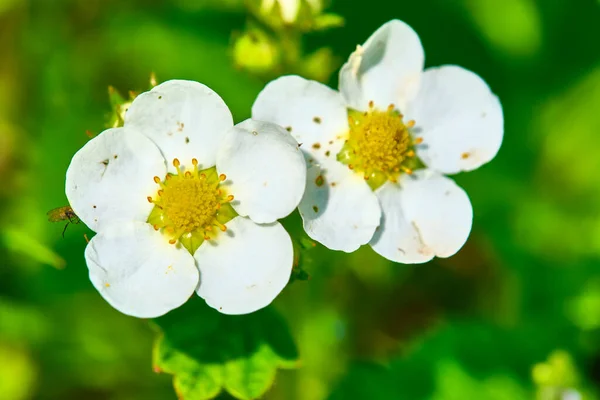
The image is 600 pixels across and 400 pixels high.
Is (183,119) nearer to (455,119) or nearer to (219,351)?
(219,351)

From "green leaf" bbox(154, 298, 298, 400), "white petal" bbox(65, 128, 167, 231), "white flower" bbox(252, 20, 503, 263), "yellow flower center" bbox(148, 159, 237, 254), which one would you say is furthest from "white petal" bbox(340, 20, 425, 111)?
"green leaf" bbox(154, 298, 298, 400)

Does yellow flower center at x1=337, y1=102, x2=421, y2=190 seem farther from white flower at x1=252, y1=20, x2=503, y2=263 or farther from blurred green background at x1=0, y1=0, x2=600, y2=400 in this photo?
blurred green background at x1=0, y1=0, x2=600, y2=400

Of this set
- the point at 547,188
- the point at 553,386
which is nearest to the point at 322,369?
the point at 553,386

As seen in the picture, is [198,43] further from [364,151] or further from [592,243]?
[592,243]

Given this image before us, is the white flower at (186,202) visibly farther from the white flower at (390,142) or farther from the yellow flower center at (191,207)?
the white flower at (390,142)

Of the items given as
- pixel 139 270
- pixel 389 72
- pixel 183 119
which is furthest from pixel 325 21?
pixel 139 270

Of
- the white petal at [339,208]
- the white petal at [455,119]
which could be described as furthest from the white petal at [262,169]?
the white petal at [455,119]
